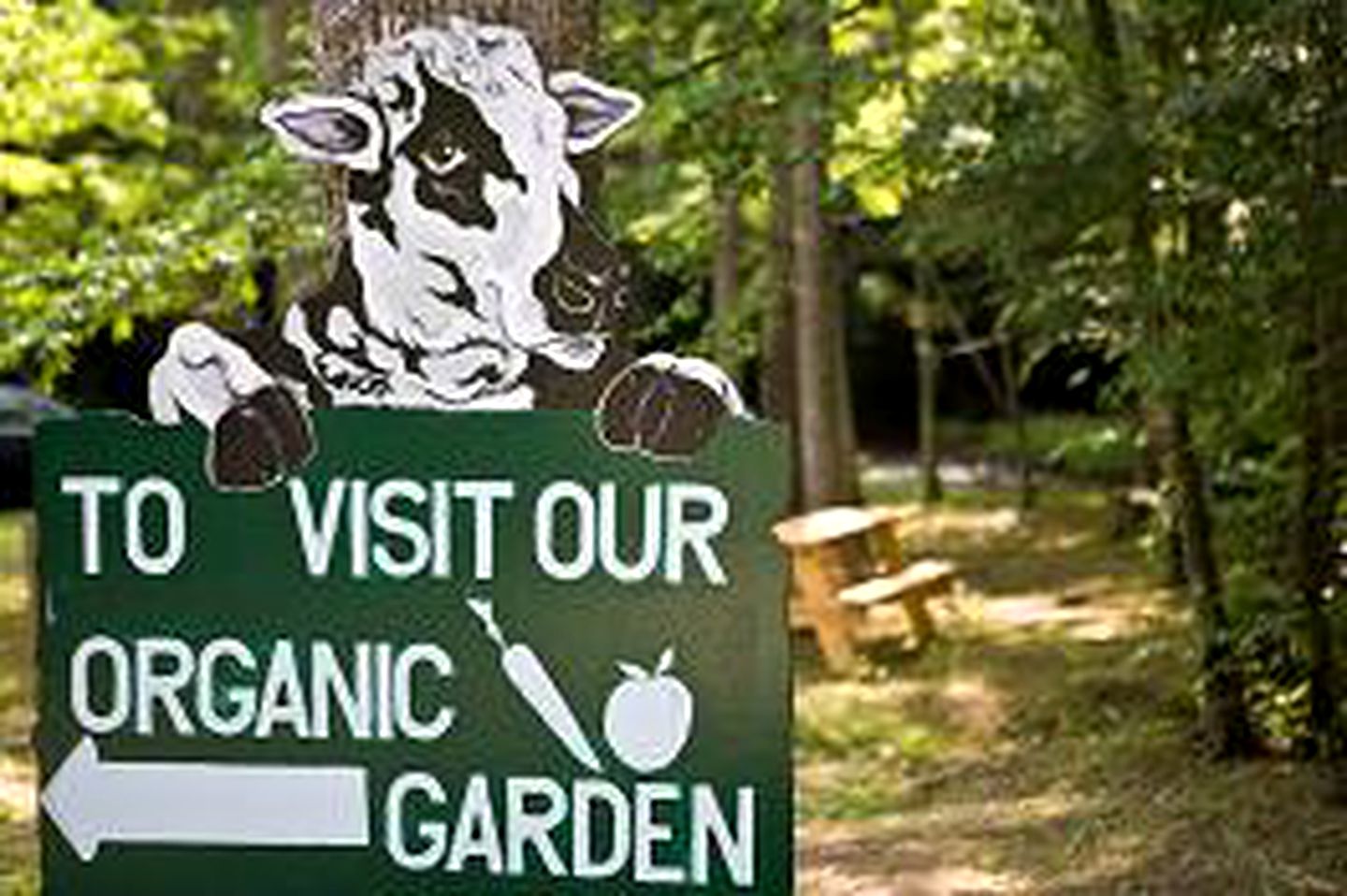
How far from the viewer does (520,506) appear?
2.77 meters

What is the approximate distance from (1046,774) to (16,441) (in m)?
12.6

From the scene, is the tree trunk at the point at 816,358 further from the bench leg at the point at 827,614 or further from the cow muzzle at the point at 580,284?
the cow muzzle at the point at 580,284

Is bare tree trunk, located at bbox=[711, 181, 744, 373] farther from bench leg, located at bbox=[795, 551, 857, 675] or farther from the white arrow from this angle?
the white arrow

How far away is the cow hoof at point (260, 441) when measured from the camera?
280 cm

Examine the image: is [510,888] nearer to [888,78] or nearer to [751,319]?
[888,78]

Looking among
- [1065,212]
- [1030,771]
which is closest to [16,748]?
[1030,771]

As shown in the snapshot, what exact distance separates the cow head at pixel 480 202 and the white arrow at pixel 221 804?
1.87 ft

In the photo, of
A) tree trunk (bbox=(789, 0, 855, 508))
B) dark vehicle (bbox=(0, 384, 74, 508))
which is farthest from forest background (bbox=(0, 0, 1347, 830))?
dark vehicle (bbox=(0, 384, 74, 508))

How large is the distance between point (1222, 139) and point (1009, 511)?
1164 centimetres

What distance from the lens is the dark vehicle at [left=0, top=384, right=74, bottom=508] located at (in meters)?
18.4

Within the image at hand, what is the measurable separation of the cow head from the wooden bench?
795cm

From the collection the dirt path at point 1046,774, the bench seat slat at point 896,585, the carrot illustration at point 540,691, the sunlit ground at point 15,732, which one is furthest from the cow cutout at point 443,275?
the bench seat slat at point 896,585

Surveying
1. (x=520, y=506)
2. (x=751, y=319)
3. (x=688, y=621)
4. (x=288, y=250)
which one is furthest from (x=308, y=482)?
(x=751, y=319)

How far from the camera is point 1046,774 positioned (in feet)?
27.3
